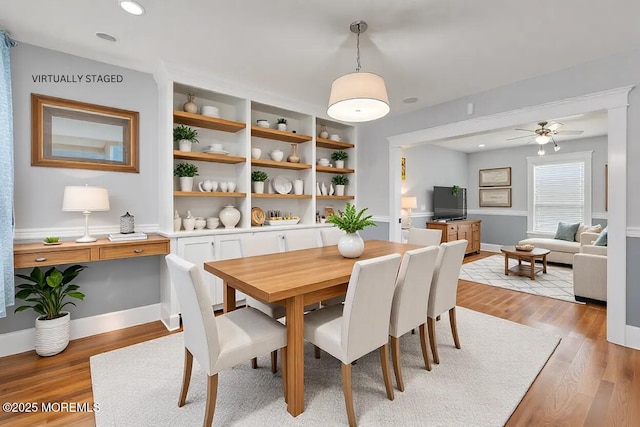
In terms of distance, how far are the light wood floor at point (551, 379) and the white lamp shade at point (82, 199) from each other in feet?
3.99

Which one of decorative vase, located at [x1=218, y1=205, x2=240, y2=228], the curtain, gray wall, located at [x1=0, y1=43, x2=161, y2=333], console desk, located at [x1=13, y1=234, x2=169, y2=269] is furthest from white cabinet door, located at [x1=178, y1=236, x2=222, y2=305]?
the curtain

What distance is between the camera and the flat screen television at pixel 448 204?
672 cm

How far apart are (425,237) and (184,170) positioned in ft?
9.18

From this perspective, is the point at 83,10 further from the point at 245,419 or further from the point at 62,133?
the point at 245,419

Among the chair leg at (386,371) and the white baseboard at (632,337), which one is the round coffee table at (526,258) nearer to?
the white baseboard at (632,337)

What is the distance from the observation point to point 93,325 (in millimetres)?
2852

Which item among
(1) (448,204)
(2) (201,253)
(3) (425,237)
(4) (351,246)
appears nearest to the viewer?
(4) (351,246)

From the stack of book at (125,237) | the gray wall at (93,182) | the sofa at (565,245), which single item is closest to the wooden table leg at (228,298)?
the stack of book at (125,237)

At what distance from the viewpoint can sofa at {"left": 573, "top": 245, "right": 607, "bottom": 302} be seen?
139 inches

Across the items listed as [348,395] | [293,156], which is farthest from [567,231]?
[348,395]

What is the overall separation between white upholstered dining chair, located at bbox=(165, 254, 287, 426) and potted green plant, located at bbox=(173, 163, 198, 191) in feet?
5.64

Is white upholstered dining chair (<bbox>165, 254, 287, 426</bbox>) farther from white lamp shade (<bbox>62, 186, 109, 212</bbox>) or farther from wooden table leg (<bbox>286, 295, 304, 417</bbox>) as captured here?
white lamp shade (<bbox>62, 186, 109, 212</bbox>)

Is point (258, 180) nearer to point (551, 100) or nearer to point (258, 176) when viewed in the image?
point (258, 176)

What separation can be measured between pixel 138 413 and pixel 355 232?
72.7 inches
